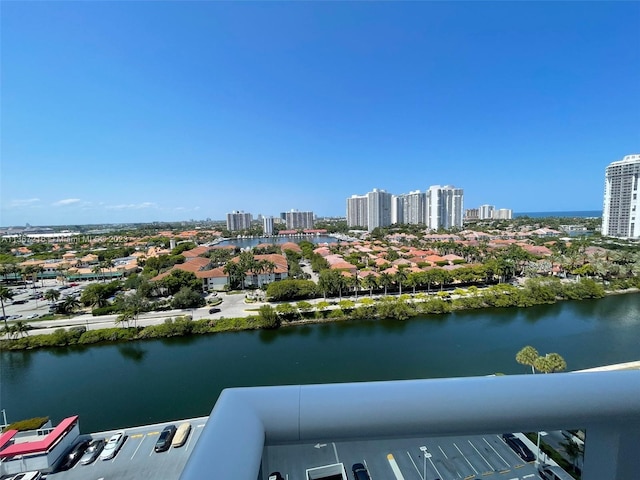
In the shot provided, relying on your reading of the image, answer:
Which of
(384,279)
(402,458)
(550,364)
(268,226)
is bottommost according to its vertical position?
(550,364)

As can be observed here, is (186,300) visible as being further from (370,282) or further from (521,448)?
(521,448)

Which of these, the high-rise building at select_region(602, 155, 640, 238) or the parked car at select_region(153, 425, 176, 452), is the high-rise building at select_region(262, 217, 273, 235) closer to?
the high-rise building at select_region(602, 155, 640, 238)

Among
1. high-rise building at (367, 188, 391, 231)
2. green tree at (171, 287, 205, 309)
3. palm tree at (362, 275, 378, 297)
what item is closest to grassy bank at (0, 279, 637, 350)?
palm tree at (362, 275, 378, 297)

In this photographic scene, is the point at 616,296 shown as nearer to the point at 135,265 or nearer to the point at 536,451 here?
the point at 536,451

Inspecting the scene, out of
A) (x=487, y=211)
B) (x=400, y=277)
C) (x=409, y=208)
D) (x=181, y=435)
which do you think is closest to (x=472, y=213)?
(x=487, y=211)

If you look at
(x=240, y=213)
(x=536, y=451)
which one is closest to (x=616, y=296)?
(x=536, y=451)

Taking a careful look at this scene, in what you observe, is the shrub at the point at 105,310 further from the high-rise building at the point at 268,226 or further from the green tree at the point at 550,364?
the high-rise building at the point at 268,226
